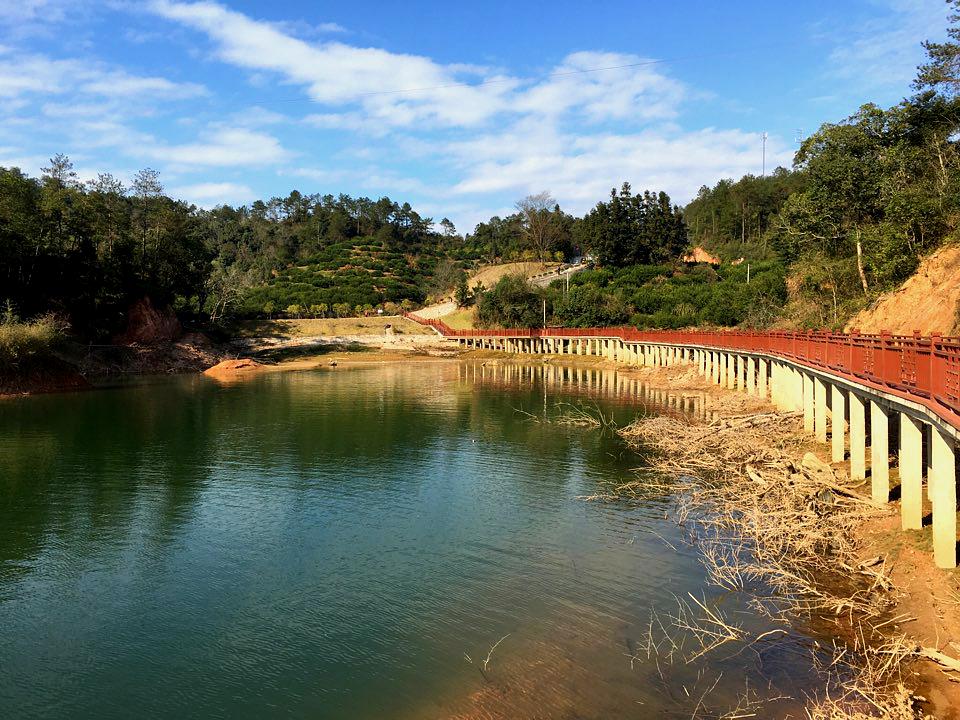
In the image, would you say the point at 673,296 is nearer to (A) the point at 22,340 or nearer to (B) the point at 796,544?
(A) the point at 22,340

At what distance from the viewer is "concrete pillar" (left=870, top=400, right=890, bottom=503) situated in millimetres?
14680

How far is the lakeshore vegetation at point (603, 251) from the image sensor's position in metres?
40.7

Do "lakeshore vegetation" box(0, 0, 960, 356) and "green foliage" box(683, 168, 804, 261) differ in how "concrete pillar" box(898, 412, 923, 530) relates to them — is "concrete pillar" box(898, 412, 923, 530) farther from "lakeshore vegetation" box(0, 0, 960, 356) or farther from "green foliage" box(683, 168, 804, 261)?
"green foliage" box(683, 168, 804, 261)

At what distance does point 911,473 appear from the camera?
12.7 meters

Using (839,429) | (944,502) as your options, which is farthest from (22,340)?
(944,502)

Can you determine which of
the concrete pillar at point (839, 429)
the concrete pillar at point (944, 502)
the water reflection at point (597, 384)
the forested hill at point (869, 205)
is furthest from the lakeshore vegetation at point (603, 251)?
the concrete pillar at point (944, 502)

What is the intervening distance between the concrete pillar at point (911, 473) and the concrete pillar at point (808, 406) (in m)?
10.5

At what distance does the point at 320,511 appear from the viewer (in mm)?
18469

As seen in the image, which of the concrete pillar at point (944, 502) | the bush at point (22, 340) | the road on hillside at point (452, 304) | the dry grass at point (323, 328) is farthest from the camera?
the road on hillside at point (452, 304)

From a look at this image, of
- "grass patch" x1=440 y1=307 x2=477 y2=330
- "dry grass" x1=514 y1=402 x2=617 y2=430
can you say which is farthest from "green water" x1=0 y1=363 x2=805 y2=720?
"grass patch" x1=440 y1=307 x2=477 y2=330

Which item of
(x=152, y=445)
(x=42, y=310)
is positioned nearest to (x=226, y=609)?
(x=152, y=445)

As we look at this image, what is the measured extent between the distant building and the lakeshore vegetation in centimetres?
139

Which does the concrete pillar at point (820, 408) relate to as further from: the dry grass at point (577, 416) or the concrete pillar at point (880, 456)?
the dry grass at point (577, 416)

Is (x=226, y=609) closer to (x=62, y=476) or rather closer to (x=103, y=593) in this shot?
(x=103, y=593)
